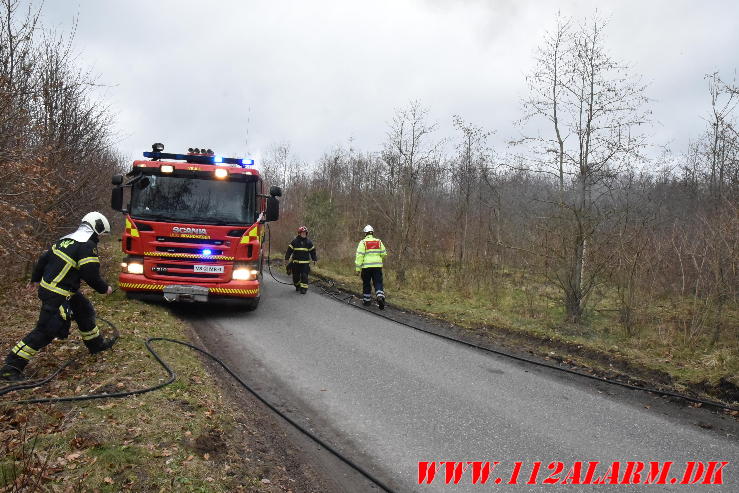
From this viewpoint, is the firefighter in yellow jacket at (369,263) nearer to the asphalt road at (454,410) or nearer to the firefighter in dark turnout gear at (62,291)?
the asphalt road at (454,410)

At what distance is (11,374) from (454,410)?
4636 millimetres

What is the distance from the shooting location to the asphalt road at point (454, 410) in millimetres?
3979

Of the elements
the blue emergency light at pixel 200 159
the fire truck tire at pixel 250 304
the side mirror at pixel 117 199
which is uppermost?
the blue emergency light at pixel 200 159

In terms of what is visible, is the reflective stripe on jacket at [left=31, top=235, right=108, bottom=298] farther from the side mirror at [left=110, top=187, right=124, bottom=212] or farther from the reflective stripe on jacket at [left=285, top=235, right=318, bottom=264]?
the reflective stripe on jacket at [left=285, top=235, right=318, bottom=264]

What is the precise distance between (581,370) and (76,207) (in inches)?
489

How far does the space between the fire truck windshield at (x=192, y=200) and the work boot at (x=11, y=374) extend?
399cm

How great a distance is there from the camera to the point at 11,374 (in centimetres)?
486

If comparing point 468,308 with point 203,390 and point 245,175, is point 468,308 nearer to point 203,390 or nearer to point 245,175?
point 245,175

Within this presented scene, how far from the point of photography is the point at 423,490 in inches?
138

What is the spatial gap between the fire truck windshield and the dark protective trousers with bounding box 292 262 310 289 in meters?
3.25

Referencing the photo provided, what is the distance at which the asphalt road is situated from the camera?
3.98 meters

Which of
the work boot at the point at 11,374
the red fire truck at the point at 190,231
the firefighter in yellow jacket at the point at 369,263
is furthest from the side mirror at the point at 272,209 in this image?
the work boot at the point at 11,374

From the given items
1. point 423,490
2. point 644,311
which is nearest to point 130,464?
point 423,490

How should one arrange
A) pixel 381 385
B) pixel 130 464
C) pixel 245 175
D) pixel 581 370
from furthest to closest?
pixel 245 175
pixel 581 370
pixel 381 385
pixel 130 464
